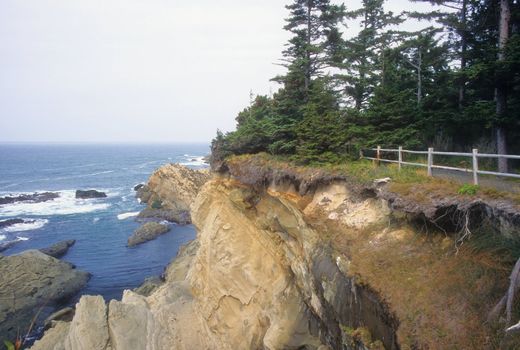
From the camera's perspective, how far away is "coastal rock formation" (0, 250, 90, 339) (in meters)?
20.6

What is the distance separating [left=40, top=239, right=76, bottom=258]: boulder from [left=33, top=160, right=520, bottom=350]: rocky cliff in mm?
15435

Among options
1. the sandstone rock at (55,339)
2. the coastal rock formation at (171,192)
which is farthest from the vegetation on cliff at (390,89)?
the coastal rock formation at (171,192)

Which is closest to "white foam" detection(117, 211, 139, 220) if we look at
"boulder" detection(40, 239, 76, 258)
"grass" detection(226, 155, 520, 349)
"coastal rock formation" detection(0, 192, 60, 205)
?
"boulder" detection(40, 239, 76, 258)

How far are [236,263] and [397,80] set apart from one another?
1393cm

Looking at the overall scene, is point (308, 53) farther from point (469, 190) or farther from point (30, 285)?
point (30, 285)

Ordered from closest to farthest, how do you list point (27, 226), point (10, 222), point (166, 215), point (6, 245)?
point (6, 245), point (27, 226), point (10, 222), point (166, 215)

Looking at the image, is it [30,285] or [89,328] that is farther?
[30,285]

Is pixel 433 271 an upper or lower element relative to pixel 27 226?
upper

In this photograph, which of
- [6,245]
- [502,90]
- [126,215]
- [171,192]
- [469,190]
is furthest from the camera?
[171,192]

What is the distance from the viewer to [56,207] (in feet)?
163

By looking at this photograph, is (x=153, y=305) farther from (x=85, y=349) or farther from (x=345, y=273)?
(x=345, y=273)

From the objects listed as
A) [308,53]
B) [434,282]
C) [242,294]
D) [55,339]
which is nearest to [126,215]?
[55,339]

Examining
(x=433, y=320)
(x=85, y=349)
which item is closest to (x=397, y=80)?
(x=433, y=320)

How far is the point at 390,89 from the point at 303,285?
32.2 ft
